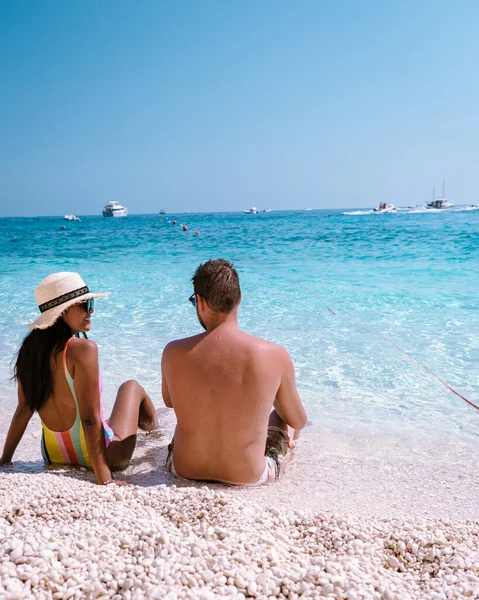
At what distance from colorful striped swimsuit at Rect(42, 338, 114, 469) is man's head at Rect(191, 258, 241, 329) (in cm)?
85

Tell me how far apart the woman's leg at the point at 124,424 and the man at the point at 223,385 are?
442mm

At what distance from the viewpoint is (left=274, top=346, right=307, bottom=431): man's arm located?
262 cm

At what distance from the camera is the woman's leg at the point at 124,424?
2.97 meters

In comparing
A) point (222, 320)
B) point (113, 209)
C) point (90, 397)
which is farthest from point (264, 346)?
point (113, 209)

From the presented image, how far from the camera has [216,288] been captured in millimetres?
2531

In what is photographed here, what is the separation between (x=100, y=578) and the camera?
167 cm

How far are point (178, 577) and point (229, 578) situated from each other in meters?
0.17

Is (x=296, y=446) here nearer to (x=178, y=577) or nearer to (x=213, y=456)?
(x=213, y=456)

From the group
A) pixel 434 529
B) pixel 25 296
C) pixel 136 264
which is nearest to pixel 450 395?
pixel 434 529

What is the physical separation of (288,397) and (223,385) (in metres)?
0.40

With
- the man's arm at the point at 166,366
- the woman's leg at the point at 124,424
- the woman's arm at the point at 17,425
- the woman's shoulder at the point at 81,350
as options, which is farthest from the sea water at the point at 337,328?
the man's arm at the point at 166,366

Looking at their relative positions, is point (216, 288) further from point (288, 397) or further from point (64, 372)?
point (64, 372)

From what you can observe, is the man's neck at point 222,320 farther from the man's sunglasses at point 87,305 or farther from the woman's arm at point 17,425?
the woman's arm at point 17,425

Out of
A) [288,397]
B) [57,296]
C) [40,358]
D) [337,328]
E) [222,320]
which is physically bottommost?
[337,328]
